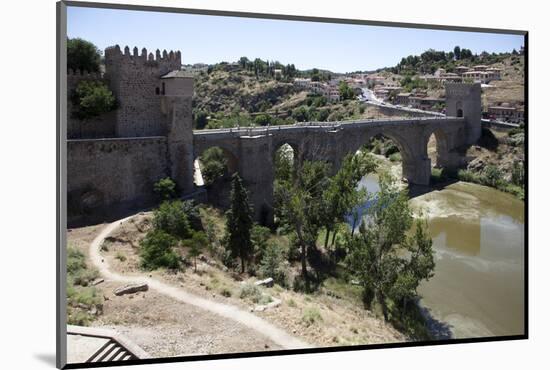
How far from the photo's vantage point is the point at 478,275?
13117mm

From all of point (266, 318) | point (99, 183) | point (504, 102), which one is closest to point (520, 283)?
point (266, 318)

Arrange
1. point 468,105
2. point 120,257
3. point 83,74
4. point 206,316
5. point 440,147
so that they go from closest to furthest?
point 206,316 < point 120,257 < point 83,74 < point 468,105 < point 440,147

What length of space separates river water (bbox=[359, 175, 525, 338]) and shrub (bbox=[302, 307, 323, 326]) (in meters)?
3.32

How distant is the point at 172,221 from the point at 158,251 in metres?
1.32

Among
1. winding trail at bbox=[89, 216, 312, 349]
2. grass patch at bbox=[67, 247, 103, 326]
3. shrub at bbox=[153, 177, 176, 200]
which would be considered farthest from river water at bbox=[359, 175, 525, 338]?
grass patch at bbox=[67, 247, 103, 326]

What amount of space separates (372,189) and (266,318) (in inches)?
671

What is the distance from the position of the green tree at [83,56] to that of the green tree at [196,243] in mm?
4693

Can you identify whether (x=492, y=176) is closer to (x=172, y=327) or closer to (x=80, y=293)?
(x=172, y=327)

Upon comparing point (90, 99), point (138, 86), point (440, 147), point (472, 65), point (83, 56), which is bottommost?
point (440, 147)

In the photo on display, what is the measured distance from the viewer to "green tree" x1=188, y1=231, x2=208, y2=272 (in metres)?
10.5

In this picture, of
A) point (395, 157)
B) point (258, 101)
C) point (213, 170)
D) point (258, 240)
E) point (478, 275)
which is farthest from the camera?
point (258, 101)

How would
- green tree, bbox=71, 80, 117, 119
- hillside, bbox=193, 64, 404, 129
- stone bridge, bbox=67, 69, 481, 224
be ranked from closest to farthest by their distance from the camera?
stone bridge, bbox=67, 69, 481, 224, green tree, bbox=71, 80, 117, 119, hillside, bbox=193, 64, 404, 129

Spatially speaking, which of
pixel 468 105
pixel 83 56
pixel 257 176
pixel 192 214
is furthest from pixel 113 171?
pixel 468 105

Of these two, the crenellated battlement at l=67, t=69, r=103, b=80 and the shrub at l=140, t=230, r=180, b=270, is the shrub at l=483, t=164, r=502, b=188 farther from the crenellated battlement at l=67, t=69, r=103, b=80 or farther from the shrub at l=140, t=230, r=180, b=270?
the crenellated battlement at l=67, t=69, r=103, b=80
